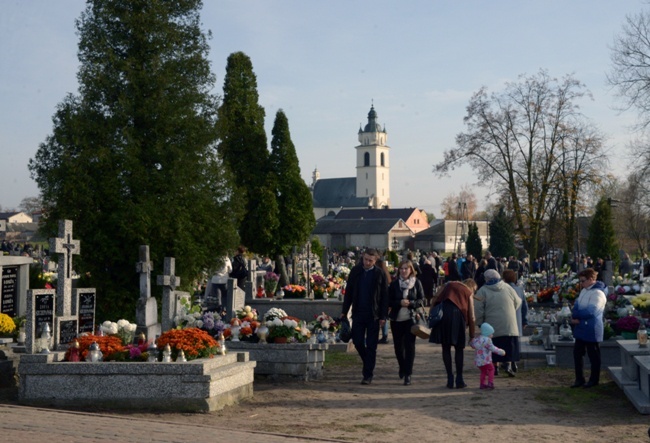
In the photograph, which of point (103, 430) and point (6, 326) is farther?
point (6, 326)

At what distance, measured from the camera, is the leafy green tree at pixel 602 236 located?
40281 mm

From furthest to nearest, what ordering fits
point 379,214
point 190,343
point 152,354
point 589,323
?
point 379,214 → point 589,323 → point 190,343 → point 152,354

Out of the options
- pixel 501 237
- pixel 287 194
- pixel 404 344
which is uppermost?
pixel 287 194

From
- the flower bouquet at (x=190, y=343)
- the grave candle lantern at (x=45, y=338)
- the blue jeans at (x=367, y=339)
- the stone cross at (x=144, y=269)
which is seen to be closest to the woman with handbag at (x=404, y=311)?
the blue jeans at (x=367, y=339)

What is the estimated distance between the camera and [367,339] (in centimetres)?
1155

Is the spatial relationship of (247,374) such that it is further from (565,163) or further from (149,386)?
(565,163)

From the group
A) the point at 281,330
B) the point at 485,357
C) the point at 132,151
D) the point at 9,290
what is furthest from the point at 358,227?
the point at 485,357

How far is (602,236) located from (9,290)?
98.6ft

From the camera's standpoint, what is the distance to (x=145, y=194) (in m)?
20.5

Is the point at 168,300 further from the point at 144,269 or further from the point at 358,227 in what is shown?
the point at 358,227

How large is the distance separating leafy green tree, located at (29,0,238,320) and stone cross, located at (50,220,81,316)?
7251mm

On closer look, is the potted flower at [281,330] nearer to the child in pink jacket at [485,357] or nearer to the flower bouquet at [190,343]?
the flower bouquet at [190,343]

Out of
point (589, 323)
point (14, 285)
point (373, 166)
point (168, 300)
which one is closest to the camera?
point (589, 323)

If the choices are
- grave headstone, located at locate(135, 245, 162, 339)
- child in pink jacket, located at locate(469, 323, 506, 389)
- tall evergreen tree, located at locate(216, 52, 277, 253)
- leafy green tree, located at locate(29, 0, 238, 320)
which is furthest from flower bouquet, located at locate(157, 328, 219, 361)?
tall evergreen tree, located at locate(216, 52, 277, 253)
